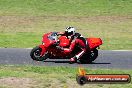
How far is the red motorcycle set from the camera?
18203mm

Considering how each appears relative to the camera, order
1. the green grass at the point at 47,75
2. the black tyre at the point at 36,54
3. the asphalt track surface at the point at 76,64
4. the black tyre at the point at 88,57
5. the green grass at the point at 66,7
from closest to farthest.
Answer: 1. the green grass at the point at 47,75
2. the asphalt track surface at the point at 76,64
3. the black tyre at the point at 36,54
4. the black tyre at the point at 88,57
5. the green grass at the point at 66,7

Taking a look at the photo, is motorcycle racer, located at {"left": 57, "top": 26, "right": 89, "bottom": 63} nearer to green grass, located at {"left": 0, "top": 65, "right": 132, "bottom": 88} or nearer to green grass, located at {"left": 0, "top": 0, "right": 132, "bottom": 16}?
green grass, located at {"left": 0, "top": 65, "right": 132, "bottom": 88}

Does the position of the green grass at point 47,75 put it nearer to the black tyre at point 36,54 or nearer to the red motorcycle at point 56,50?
the black tyre at point 36,54

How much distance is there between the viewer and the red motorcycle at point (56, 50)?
18.2 meters

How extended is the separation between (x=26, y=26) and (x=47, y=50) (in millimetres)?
15068

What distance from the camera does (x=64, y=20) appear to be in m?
36.4

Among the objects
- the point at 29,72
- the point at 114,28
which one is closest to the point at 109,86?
the point at 29,72

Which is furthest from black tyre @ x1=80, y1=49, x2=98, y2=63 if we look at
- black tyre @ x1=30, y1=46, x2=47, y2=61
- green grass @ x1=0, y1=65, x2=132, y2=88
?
green grass @ x1=0, y1=65, x2=132, y2=88

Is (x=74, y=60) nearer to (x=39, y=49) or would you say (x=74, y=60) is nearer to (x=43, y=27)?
(x=39, y=49)

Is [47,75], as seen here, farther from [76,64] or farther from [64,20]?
[64,20]

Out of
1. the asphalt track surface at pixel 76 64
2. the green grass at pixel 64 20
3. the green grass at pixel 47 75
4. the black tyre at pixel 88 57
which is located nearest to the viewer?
the green grass at pixel 47 75

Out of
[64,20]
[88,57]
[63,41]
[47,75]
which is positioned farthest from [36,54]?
[64,20]

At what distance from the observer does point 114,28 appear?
108 feet

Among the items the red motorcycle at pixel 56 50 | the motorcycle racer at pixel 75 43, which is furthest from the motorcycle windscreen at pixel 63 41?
the motorcycle racer at pixel 75 43
